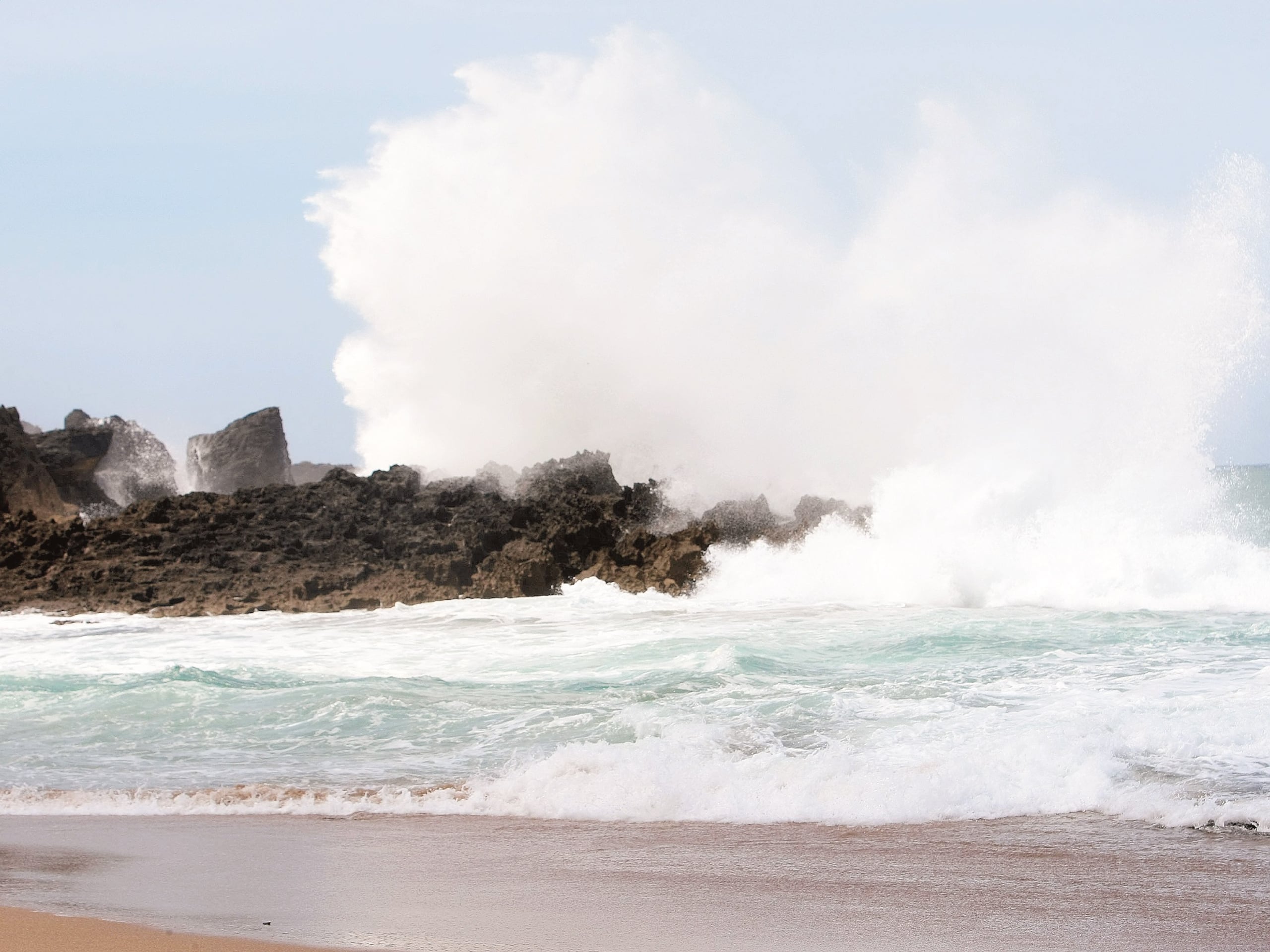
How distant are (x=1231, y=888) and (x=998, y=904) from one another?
0.90m

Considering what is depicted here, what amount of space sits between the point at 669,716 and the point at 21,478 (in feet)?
58.6

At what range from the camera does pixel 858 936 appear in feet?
13.0

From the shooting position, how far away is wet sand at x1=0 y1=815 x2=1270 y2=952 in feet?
13.1

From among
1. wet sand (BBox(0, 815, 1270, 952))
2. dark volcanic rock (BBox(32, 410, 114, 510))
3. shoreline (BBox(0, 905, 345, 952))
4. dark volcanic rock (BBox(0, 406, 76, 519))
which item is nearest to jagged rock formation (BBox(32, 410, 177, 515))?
dark volcanic rock (BBox(32, 410, 114, 510))

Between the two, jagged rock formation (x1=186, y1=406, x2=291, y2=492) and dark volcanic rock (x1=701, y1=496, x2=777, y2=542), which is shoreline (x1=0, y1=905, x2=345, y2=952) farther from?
jagged rock formation (x1=186, y1=406, x2=291, y2=492)

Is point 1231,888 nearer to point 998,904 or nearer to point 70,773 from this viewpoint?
point 998,904

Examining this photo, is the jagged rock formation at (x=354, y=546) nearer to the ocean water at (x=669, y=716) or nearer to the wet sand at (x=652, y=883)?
the ocean water at (x=669, y=716)

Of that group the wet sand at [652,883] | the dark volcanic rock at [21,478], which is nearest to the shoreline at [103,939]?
the wet sand at [652,883]

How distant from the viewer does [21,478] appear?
22.1m

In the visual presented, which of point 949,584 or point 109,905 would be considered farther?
point 949,584

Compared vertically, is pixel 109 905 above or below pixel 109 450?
below

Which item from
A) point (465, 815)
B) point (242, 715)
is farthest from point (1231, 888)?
point (242, 715)

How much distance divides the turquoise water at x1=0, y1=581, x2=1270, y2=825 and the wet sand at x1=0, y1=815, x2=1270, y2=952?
0.34m

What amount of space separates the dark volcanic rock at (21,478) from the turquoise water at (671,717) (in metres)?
8.77
